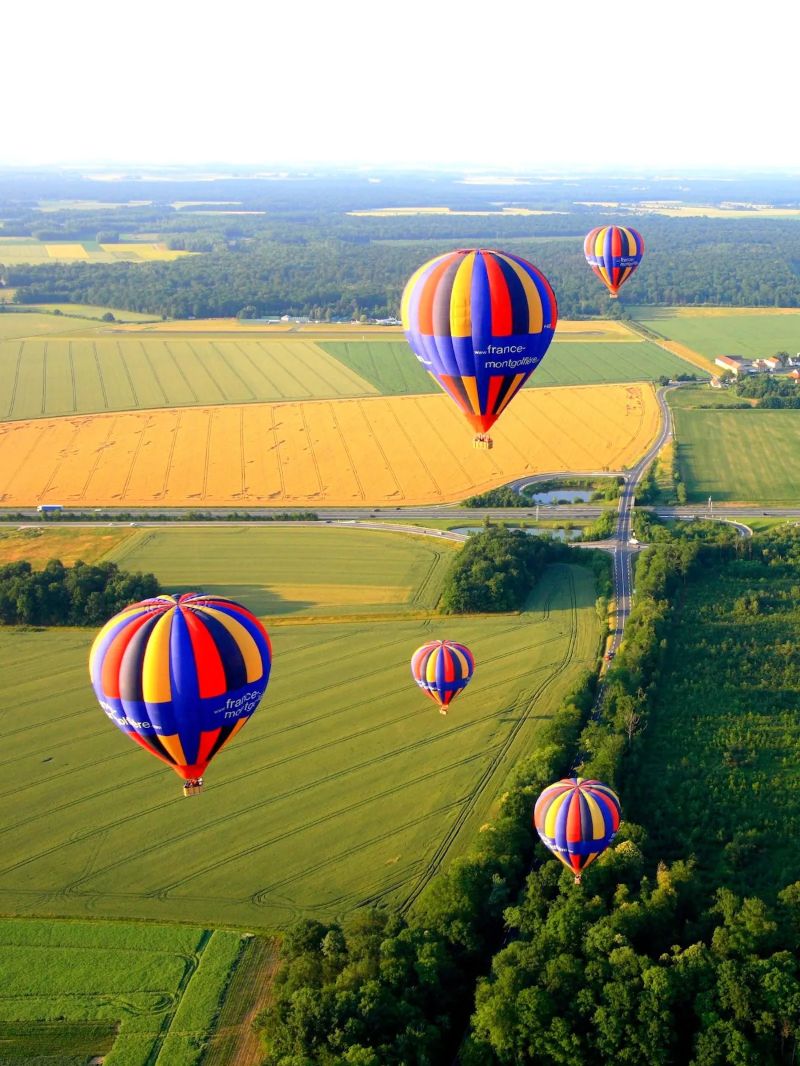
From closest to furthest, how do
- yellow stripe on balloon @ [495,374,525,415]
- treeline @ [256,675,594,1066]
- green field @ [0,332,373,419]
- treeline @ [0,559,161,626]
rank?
treeline @ [256,675,594,1066] → yellow stripe on balloon @ [495,374,525,415] → treeline @ [0,559,161,626] → green field @ [0,332,373,419]

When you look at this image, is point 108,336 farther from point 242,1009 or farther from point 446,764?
point 242,1009

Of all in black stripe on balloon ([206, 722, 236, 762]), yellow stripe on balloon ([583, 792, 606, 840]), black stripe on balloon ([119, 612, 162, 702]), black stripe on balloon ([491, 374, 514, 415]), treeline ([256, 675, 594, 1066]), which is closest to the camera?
black stripe on balloon ([119, 612, 162, 702])

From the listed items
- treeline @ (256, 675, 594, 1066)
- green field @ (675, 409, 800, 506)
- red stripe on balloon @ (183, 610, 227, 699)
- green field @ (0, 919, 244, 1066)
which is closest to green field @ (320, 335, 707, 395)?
green field @ (675, 409, 800, 506)

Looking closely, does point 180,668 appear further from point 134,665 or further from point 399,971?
point 399,971

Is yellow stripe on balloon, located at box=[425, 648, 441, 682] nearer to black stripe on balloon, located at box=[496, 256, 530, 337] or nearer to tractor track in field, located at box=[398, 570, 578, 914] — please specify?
tractor track in field, located at box=[398, 570, 578, 914]

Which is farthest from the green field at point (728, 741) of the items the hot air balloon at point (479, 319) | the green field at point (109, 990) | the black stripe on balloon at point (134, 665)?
the black stripe on balloon at point (134, 665)

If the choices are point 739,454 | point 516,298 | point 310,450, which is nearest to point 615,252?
point 739,454
